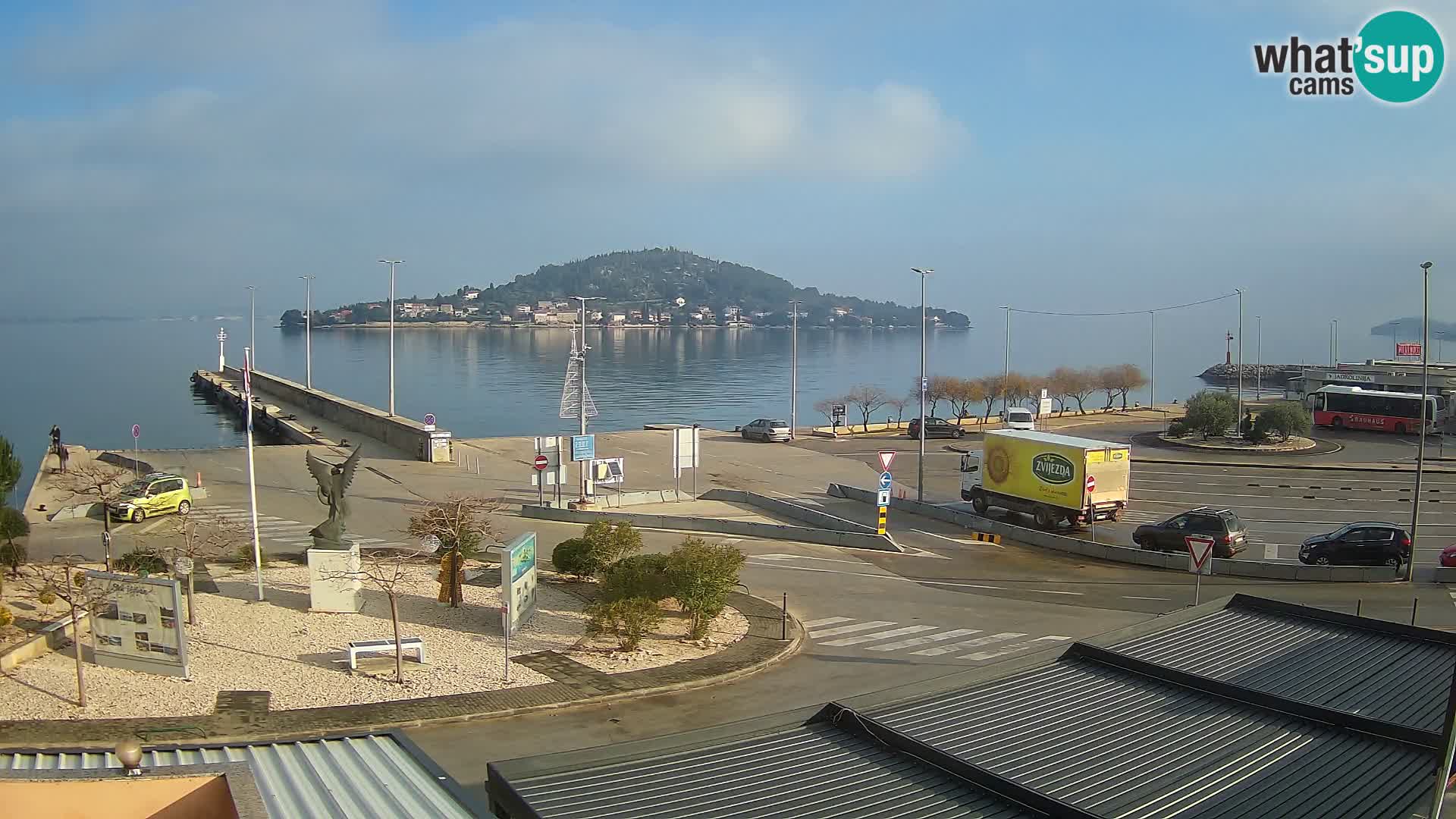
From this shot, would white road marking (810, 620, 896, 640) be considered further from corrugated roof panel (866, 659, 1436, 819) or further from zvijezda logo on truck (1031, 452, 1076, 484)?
zvijezda logo on truck (1031, 452, 1076, 484)

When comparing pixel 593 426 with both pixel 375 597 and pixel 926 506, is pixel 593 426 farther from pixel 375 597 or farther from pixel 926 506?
pixel 375 597

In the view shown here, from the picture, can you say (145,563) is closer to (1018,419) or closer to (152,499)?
(152,499)

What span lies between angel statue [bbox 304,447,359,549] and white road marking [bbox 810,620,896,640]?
35.2 feet

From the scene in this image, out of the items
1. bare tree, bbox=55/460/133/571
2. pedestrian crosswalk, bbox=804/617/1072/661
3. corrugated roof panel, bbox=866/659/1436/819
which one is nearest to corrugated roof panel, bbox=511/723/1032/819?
corrugated roof panel, bbox=866/659/1436/819

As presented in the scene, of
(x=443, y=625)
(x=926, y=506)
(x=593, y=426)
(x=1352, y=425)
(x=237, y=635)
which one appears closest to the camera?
(x=237, y=635)

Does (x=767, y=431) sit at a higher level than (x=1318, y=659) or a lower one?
higher

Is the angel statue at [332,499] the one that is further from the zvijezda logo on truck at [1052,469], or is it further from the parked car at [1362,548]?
the parked car at [1362,548]

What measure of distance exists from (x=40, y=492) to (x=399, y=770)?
3391 cm

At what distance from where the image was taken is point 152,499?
1276 inches

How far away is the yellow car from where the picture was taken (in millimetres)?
31578

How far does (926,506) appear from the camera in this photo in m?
36.9

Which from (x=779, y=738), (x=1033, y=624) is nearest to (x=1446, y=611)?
(x=1033, y=624)

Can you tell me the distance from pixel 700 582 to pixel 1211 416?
44.4 metres

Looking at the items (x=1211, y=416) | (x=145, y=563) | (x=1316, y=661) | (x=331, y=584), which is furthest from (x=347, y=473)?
(x=1211, y=416)
